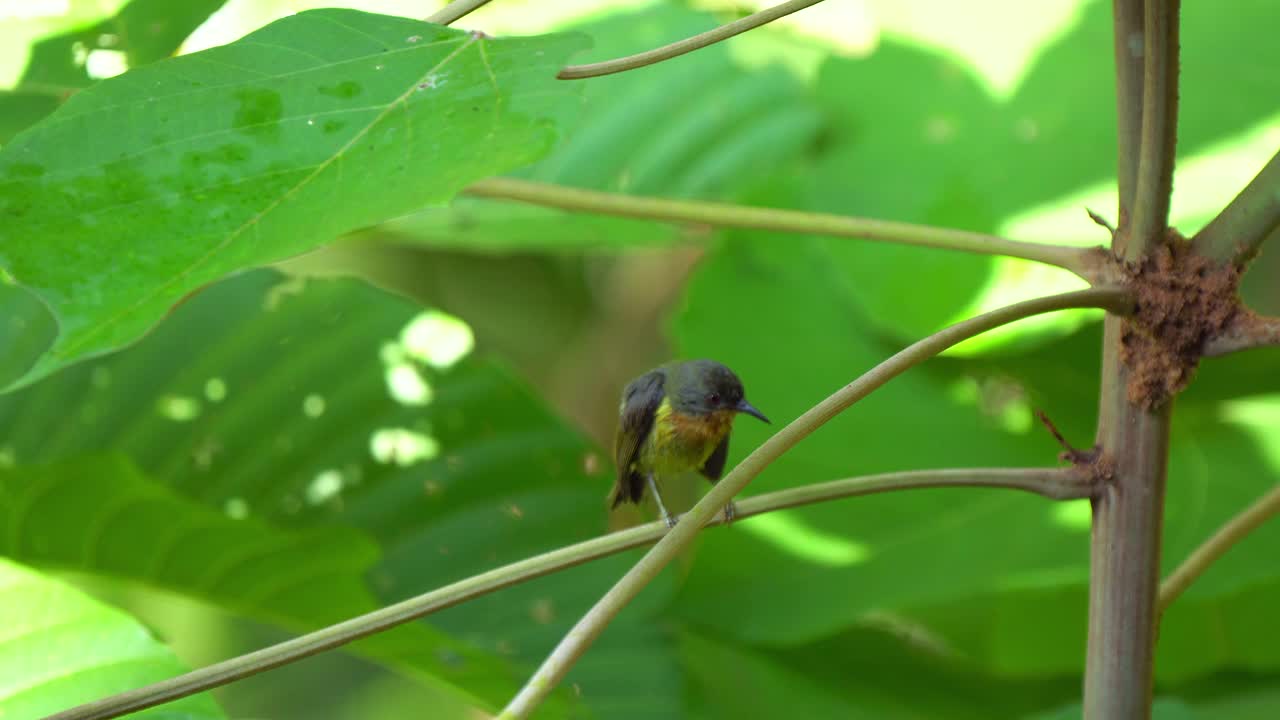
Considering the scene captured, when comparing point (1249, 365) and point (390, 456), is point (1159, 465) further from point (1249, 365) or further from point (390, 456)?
point (390, 456)

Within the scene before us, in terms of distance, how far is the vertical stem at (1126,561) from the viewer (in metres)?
0.92

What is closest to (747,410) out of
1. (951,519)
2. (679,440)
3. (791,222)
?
(679,440)

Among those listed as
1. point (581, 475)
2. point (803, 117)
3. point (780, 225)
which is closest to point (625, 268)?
point (803, 117)

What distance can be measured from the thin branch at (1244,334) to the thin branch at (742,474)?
67 millimetres

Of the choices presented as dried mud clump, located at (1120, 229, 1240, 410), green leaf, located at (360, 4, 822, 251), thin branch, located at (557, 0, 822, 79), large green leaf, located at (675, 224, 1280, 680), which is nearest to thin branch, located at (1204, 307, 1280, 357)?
dried mud clump, located at (1120, 229, 1240, 410)

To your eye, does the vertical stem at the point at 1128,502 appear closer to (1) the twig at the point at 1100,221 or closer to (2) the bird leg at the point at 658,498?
(1) the twig at the point at 1100,221

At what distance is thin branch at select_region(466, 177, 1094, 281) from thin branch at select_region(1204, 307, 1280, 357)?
0.11 meters

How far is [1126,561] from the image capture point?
3.04ft

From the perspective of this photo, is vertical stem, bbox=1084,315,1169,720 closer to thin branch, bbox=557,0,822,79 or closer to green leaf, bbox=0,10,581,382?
thin branch, bbox=557,0,822,79

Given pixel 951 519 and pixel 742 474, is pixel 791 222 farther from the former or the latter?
pixel 951 519

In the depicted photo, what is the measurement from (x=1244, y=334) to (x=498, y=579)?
21.8 inches

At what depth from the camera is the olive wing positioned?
1.45 m

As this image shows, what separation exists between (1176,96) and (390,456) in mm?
1339

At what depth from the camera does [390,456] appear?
1.92 meters
